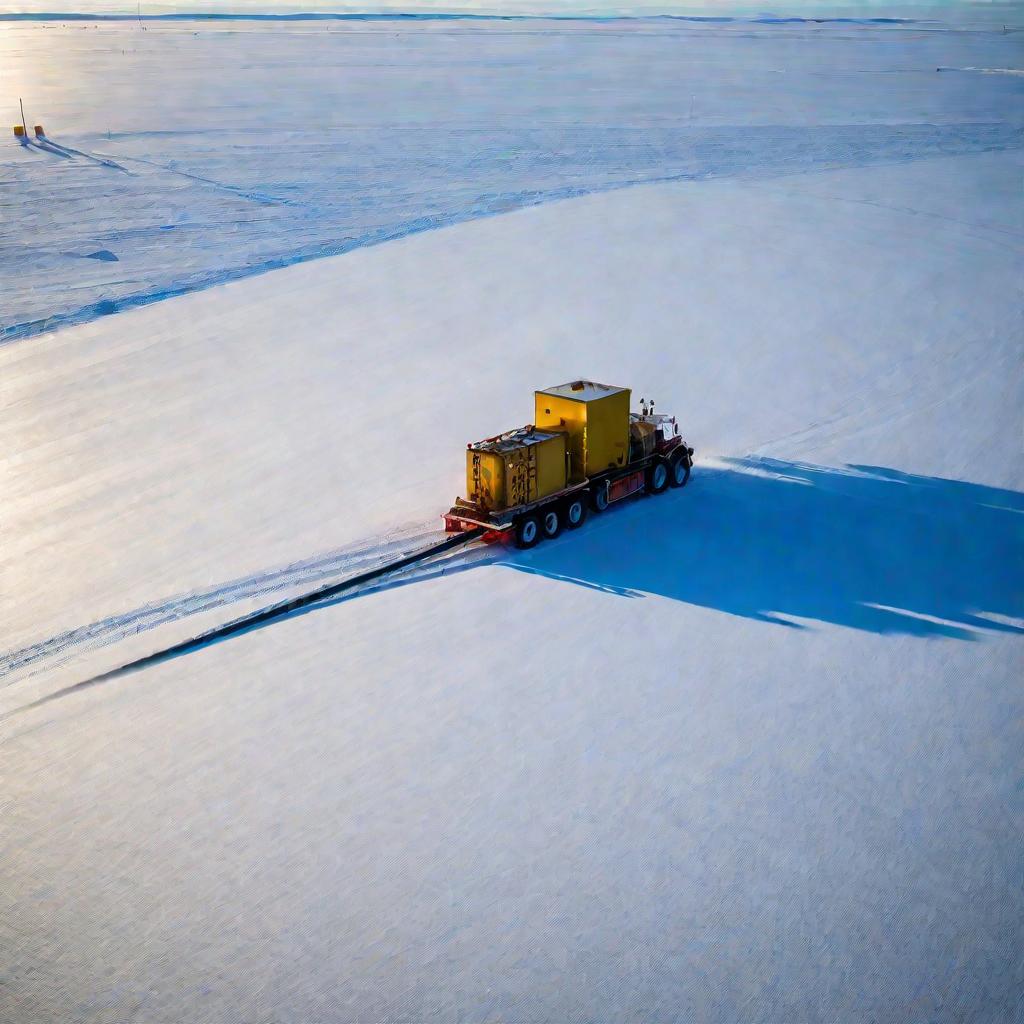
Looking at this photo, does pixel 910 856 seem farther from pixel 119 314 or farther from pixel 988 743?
pixel 119 314

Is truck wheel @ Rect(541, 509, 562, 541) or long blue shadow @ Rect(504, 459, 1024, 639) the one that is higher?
truck wheel @ Rect(541, 509, 562, 541)

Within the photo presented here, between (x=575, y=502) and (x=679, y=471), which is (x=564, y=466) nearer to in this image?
(x=575, y=502)

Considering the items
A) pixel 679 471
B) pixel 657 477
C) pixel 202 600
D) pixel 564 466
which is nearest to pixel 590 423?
pixel 564 466

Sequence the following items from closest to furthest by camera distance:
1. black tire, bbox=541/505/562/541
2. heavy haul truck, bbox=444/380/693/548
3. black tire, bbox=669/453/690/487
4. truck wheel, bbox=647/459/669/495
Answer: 1. heavy haul truck, bbox=444/380/693/548
2. black tire, bbox=541/505/562/541
3. truck wheel, bbox=647/459/669/495
4. black tire, bbox=669/453/690/487

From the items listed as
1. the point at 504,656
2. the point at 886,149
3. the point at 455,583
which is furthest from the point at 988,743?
the point at 886,149

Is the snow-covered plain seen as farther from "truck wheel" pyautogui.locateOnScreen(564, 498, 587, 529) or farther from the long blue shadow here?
"truck wheel" pyautogui.locateOnScreen(564, 498, 587, 529)

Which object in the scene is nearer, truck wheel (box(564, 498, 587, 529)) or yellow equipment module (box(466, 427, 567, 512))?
yellow equipment module (box(466, 427, 567, 512))

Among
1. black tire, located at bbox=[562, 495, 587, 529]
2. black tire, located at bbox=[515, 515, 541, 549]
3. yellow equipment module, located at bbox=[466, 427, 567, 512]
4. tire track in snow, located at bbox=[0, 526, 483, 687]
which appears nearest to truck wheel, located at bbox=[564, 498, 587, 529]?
black tire, located at bbox=[562, 495, 587, 529]

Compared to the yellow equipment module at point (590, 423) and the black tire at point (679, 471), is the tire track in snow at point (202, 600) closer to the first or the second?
the yellow equipment module at point (590, 423)

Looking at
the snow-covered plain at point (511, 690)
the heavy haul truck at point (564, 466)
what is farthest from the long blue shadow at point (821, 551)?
the heavy haul truck at point (564, 466)
